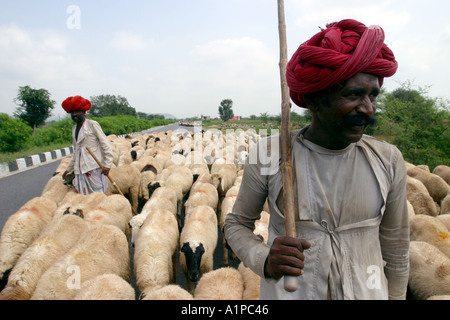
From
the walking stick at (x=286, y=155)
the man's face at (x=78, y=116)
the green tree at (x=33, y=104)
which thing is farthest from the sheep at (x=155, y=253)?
the green tree at (x=33, y=104)

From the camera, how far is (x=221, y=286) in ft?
9.96

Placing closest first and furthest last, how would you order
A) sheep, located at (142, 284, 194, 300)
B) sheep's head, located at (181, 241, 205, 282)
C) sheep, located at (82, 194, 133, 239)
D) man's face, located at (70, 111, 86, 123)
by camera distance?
sheep, located at (142, 284, 194, 300)
sheep's head, located at (181, 241, 205, 282)
sheep, located at (82, 194, 133, 239)
man's face, located at (70, 111, 86, 123)

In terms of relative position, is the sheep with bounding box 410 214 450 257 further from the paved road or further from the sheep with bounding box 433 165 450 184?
the sheep with bounding box 433 165 450 184

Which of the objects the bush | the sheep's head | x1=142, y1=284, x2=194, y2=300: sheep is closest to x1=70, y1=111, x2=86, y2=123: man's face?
the sheep's head

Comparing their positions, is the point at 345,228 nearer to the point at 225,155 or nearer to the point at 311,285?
the point at 311,285

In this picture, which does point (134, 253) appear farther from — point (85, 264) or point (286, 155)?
point (286, 155)

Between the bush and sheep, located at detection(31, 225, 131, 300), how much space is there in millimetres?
15915

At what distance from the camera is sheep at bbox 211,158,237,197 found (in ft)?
24.3

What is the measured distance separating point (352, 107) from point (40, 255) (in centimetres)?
407

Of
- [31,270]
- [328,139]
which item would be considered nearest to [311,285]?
[328,139]

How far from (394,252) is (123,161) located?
10538mm

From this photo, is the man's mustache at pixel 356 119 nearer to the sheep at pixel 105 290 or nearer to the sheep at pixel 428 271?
the sheep at pixel 105 290
